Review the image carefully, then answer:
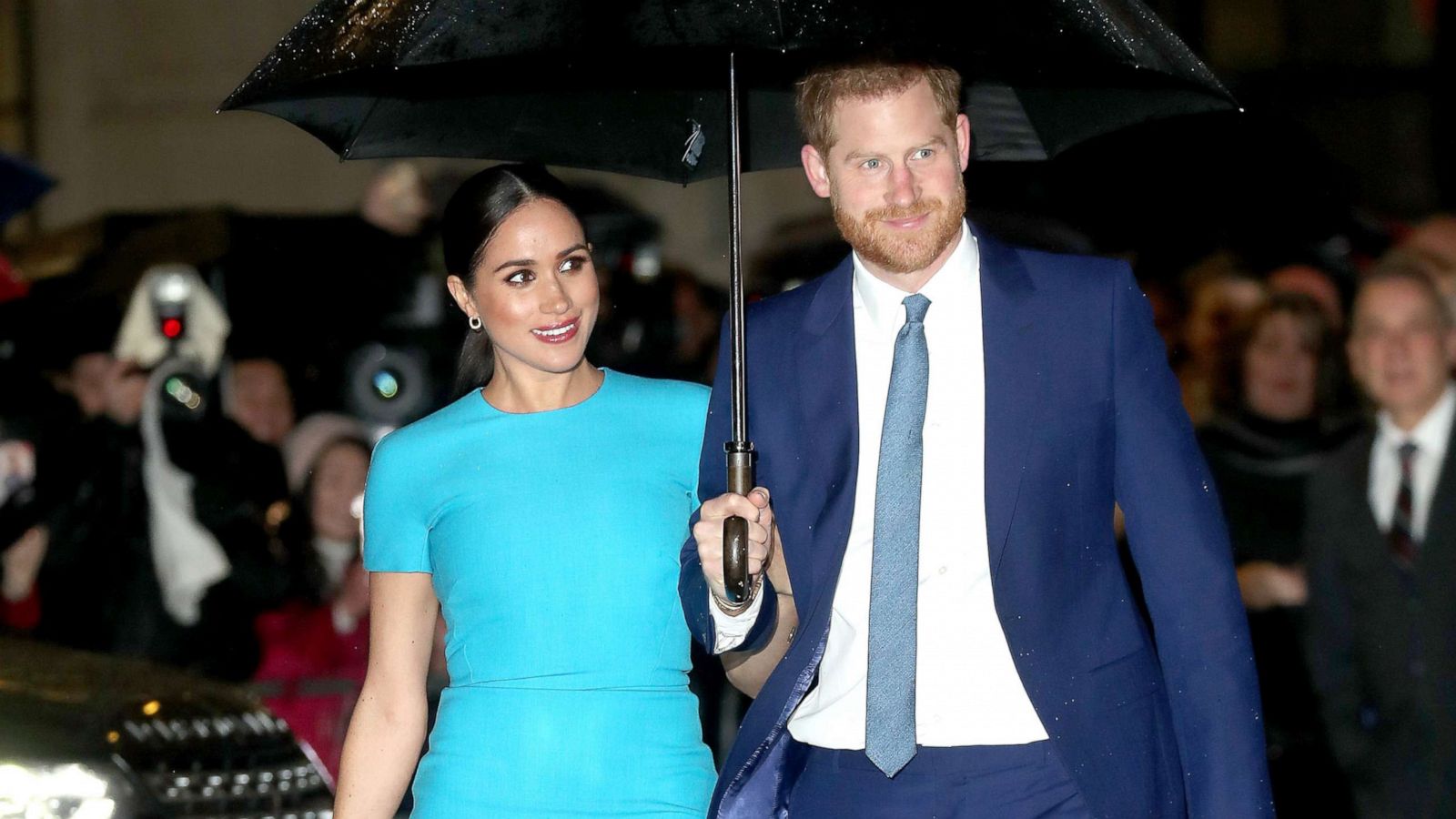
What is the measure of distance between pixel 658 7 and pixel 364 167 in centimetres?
1563

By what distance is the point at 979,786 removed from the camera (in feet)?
12.7

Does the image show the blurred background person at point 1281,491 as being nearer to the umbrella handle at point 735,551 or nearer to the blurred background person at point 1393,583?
the blurred background person at point 1393,583

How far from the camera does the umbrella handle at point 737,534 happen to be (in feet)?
13.0

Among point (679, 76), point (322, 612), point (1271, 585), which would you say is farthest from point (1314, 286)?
point (679, 76)

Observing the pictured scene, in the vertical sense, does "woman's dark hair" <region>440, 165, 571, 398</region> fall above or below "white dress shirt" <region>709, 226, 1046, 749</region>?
above

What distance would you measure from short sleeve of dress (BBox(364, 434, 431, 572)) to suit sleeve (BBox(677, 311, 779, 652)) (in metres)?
0.54

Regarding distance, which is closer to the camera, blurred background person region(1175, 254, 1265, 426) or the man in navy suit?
the man in navy suit

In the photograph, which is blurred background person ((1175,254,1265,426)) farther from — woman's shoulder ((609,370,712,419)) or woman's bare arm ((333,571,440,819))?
woman's bare arm ((333,571,440,819))

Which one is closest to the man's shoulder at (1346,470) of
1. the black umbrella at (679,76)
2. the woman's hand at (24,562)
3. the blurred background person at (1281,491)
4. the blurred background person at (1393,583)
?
the blurred background person at (1393,583)

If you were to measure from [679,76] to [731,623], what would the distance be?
1.25m

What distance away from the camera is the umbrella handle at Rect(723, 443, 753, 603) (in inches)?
156

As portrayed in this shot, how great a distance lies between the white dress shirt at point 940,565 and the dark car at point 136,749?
139cm

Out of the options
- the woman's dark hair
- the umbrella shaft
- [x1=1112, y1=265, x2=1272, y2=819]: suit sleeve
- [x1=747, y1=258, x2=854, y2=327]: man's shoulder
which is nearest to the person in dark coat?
the woman's dark hair

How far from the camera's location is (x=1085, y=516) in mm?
3947
